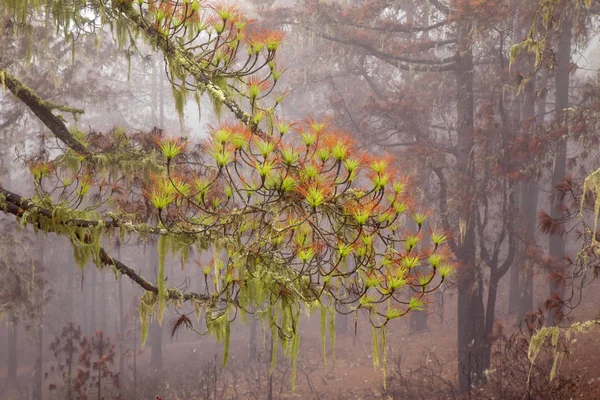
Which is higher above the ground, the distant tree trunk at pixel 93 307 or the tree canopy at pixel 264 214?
the tree canopy at pixel 264 214

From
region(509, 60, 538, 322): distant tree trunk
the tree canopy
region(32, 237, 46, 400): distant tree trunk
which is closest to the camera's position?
Result: the tree canopy

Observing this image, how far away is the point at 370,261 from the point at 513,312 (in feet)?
57.5

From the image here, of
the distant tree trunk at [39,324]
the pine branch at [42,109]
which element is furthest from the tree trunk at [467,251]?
the distant tree trunk at [39,324]

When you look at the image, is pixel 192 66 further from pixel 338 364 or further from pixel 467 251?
pixel 338 364

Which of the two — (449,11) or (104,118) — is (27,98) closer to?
(449,11)

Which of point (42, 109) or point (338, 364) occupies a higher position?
point (42, 109)

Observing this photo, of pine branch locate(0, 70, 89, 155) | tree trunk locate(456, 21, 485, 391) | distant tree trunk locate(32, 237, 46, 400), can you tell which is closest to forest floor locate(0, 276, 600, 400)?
tree trunk locate(456, 21, 485, 391)

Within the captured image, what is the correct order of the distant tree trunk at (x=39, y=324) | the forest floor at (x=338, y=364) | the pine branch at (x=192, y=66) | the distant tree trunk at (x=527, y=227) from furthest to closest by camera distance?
the distant tree trunk at (x=39, y=324) < the forest floor at (x=338, y=364) < the distant tree trunk at (x=527, y=227) < the pine branch at (x=192, y=66)

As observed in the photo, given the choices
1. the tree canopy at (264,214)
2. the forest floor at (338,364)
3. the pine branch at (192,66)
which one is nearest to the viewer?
the tree canopy at (264,214)

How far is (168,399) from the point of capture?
14.9 meters

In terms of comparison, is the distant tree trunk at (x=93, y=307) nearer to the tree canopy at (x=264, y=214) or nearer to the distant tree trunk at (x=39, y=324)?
the distant tree trunk at (x=39, y=324)

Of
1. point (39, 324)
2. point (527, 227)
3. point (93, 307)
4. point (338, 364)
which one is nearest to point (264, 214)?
point (527, 227)

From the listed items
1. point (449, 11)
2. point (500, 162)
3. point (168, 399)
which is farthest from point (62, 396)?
point (449, 11)

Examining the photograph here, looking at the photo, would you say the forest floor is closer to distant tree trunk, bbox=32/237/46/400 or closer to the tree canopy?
distant tree trunk, bbox=32/237/46/400
